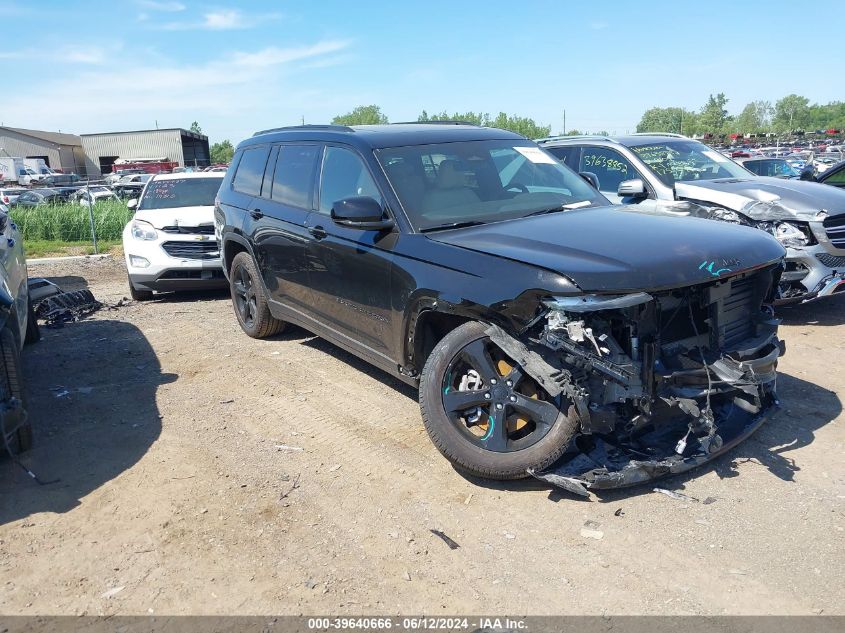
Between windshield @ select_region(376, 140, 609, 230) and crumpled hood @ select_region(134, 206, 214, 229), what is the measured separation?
5.28 meters

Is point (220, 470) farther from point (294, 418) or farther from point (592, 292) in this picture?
point (592, 292)

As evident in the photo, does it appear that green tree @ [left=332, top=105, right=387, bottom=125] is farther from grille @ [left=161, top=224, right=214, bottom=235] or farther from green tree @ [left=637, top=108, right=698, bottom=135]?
grille @ [left=161, top=224, right=214, bottom=235]

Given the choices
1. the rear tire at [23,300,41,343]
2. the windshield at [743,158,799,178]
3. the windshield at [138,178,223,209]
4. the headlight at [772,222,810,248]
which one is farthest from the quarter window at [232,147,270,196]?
the windshield at [743,158,799,178]

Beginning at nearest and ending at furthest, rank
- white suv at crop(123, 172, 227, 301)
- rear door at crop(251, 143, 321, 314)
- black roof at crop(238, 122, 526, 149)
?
black roof at crop(238, 122, 526, 149) → rear door at crop(251, 143, 321, 314) → white suv at crop(123, 172, 227, 301)

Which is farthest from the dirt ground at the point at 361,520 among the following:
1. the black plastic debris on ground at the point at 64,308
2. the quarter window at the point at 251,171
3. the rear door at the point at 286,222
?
the black plastic debris on ground at the point at 64,308

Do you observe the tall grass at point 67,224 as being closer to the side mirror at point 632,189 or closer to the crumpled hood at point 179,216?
the crumpled hood at point 179,216

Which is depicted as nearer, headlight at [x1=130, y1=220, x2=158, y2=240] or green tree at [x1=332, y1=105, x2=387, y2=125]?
headlight at [x1=130, y1=220, x2=158, y2=240]

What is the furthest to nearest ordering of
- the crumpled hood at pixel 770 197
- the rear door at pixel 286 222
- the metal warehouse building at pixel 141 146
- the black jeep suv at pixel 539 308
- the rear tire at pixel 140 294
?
the metal warehouse building at pixel 141 146, the rear tire at pixel 140 294, the crumpled hood at pixel 770 197, the rear door at pixel 286 222, the black jeep suv at pixel 539 308

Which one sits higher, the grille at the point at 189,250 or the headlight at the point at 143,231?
the headlight at the point at 143,231

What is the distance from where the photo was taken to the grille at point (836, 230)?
22.4 feet

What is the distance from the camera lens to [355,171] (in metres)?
4.98

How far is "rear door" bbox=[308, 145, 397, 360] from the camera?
4.61 metres

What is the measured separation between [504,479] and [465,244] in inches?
52.9

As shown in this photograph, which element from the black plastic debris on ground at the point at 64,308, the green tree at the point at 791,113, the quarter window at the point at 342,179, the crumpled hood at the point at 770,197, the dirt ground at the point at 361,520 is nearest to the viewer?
the dirt ground at the point at 361,520
